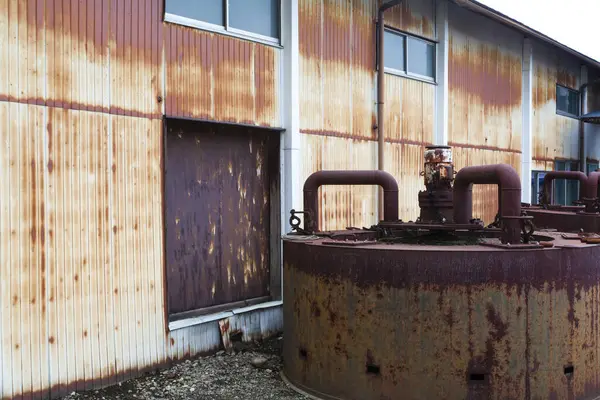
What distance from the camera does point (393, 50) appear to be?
1012cm

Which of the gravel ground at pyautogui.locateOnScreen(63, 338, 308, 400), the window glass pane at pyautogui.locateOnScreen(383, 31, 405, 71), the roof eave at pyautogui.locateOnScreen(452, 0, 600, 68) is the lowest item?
the gravel ground at pyautogui.locateOnScreen(63, 338, 308, 400)

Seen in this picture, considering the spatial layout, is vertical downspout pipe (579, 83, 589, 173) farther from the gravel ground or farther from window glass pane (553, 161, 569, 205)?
the gravel ground

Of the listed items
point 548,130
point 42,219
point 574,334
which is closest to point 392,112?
point 574,334

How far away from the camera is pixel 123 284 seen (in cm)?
612

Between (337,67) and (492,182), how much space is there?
13.6 ft

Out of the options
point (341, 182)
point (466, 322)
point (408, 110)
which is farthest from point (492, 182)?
point (408, 110)

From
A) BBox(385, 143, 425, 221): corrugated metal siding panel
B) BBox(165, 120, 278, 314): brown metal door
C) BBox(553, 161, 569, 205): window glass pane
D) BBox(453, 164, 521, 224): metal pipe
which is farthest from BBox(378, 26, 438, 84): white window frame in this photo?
BBox(553, 161, 569, 205): window glass pane

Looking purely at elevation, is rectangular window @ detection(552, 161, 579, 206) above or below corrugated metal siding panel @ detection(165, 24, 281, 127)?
below

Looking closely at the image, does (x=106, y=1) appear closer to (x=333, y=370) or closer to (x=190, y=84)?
(x=190, y=84)

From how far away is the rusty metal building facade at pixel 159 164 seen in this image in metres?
5.40

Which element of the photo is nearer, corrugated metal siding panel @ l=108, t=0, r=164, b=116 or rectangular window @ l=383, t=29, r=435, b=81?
corrugated metal siding panel @ l=108, t=0, r=164, b=116

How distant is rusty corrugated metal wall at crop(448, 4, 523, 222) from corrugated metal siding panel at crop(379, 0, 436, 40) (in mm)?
746

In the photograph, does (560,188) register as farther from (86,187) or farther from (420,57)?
(86,187)

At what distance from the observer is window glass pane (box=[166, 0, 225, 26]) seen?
6770 mm
